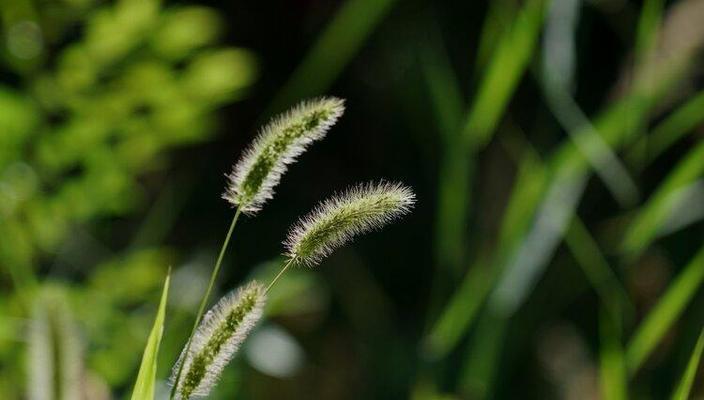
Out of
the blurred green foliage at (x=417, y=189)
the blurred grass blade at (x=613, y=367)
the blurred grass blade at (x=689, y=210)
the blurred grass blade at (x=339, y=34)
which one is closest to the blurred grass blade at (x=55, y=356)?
the blurred green foliage at (x=417, y=189)

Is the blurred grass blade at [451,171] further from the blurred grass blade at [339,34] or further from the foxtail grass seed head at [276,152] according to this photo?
the foxtail grass seed head at [276,152]

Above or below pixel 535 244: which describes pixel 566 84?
above

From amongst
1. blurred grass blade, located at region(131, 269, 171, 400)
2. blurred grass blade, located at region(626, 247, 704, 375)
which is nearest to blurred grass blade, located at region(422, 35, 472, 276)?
blurred grass blade, located at region(626, 247, 704, 375)

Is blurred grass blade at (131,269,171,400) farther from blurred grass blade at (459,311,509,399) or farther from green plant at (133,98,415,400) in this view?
blurred grass blade at (459,311,509,399)

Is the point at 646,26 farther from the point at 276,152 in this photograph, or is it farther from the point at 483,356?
the point at 276,152

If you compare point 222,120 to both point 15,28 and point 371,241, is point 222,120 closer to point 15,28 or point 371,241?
point 371,241

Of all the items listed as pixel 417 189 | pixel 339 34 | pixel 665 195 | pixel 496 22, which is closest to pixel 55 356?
pixel 665 195
